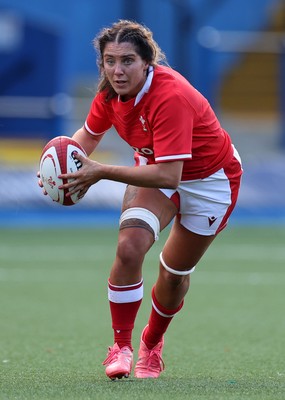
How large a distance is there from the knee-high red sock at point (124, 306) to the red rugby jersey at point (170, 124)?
2.18ft

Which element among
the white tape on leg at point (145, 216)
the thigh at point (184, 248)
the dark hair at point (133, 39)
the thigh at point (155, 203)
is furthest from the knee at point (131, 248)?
the dark hair at point (133, 39)

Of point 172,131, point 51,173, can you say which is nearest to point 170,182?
point 172,131

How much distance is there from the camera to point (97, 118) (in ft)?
19.5

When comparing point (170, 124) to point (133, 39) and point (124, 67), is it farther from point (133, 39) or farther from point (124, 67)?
point (133, 39)

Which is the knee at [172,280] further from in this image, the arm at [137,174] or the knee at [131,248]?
the arm at [137,174]

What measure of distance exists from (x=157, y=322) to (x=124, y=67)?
1527 mm

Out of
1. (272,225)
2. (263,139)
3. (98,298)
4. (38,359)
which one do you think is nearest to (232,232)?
(272,225)

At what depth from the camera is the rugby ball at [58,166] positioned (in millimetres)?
5449

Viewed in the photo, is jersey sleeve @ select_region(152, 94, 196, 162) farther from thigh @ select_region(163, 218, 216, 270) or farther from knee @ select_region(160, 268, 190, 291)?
knee @ select_region(160, 268, 190, 291)

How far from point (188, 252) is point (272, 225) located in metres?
9.98

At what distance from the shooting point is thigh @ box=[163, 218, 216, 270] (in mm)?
5836

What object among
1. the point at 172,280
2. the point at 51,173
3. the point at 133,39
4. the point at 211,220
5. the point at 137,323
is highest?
the point at 133,39

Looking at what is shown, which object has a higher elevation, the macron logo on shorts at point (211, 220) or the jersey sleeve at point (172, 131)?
the jersey sleeve at point (172, 131)

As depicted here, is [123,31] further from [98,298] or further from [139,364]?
[98,298]
